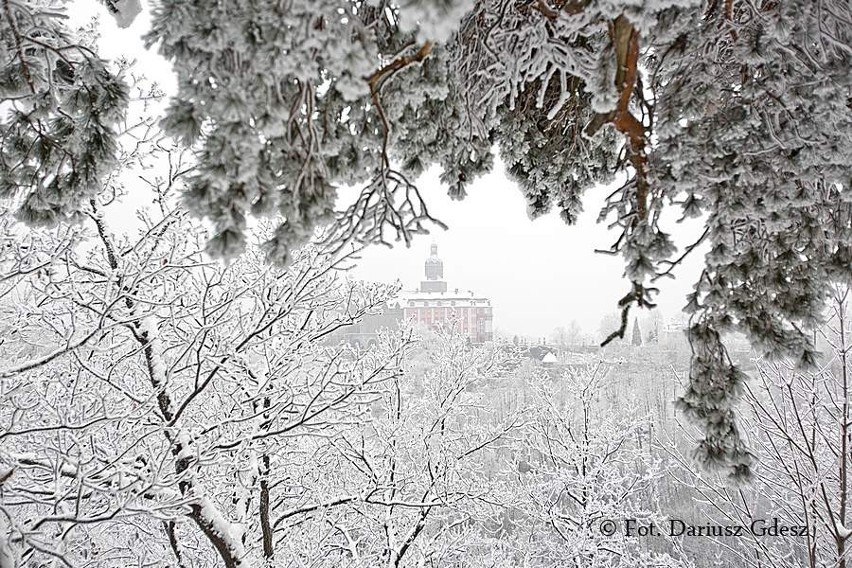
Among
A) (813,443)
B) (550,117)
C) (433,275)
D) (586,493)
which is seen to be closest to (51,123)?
(550,117)

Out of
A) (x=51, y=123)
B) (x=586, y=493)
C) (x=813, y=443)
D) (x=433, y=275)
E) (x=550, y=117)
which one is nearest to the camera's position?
(x=51, y=123)

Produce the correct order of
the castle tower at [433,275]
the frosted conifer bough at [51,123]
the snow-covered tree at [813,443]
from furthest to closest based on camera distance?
the castle tower at [433,275] < the snow-covered tree at [813,443] < the frosted conifer bough at [51,123]

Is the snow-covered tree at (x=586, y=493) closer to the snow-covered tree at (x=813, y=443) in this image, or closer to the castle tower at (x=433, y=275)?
the snow-covered tree at (x=813, y=443)

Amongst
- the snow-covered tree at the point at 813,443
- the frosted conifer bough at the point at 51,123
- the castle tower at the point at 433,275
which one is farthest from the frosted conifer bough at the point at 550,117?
the castle tower at the point at 433,275

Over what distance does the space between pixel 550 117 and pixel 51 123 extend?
1.58m

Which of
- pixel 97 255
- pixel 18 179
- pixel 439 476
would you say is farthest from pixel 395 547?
pixel 18 179

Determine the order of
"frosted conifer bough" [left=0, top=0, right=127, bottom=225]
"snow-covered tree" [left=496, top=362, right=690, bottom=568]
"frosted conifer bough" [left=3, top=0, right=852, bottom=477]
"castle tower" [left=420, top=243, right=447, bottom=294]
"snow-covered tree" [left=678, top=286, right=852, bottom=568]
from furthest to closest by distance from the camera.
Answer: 1. "castle tower" [left=420, top=243, right=447, bottom=294]
2. "snow-covered tree" [left=496, top=362, right=690, bottom=568]
3. "snow-covered tree" [left=678, top=286, right=852, bottom=568]
4. "frosted conifer bough" [left=0, top=0, right=127, bottom=225]
5. "frosted conifer bough" [left=3, top=0, right=852, bottom=477]

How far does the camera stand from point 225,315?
591cm

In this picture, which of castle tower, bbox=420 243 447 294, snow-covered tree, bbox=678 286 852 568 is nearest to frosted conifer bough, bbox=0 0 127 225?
snow-covered tree, bbox=678 286 852 568

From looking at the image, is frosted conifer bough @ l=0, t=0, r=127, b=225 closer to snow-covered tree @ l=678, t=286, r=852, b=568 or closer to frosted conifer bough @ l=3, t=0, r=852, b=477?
frosted conifer bough @ l=3, t=0, r=852, b=477

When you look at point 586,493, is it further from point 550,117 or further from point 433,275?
point 433,275

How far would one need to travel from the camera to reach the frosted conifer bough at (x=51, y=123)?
148 centimetres

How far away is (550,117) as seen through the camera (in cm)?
174

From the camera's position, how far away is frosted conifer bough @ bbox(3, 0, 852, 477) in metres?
0.99
